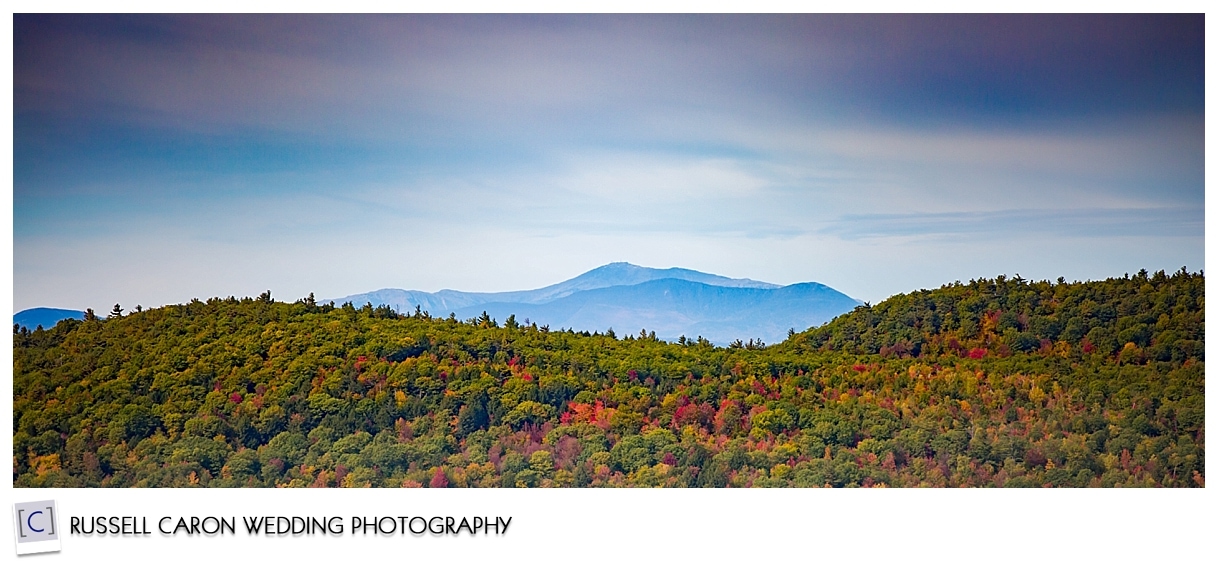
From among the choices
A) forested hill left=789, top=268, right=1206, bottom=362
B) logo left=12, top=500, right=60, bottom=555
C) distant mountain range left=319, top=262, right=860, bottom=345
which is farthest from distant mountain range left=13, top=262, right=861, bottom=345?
logo left=12, top=500, right=60, bottom=555

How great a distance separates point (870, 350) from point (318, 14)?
4926 mm


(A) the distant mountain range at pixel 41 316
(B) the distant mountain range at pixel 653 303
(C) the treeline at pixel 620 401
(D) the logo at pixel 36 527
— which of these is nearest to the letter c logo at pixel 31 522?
(D) the logo at pixel 36 527

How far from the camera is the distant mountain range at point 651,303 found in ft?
29.9

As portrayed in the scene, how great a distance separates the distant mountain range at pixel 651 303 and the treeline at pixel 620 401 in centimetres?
27

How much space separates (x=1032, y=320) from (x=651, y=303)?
2987 mm

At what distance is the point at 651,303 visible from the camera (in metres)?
9.53

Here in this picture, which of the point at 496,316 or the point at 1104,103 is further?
the point at 496,316

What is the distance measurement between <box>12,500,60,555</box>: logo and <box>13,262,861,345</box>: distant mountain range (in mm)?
1714

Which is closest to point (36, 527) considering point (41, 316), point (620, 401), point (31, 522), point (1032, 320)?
point (31, 522)

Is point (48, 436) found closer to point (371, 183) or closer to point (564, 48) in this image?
point (371, 183)

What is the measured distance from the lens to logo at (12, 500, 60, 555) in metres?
7.15

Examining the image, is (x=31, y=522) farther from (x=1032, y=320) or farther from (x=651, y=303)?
(x=1032, y=320)

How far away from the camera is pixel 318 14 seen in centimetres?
847

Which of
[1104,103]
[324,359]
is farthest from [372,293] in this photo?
[1104,103]
